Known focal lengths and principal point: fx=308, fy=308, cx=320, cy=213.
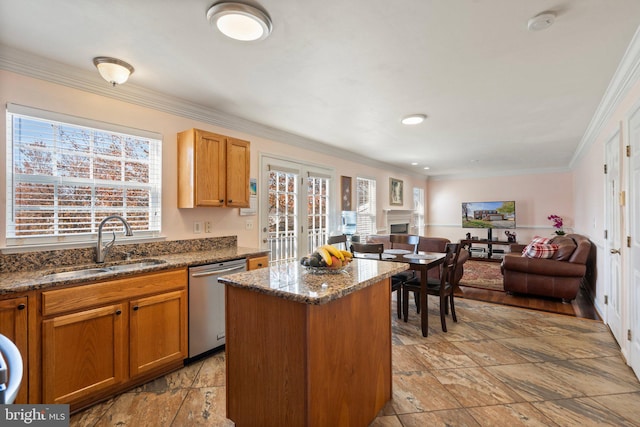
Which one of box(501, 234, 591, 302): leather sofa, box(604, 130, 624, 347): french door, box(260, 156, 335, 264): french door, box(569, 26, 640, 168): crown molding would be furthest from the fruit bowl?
box(501, 234, 591, 302): leather sofa

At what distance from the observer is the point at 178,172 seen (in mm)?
3039

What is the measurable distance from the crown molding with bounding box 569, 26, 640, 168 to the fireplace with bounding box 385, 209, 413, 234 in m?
3.71

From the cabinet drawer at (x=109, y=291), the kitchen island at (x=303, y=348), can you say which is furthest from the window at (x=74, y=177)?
the kitchen island at (x=303, y=348)

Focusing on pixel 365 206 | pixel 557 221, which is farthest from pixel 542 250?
pixel 557 221

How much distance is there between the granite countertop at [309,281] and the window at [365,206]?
3.81 meters

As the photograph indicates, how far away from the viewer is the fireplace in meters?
6.97

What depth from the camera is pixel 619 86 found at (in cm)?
260

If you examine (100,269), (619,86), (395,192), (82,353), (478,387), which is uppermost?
(619,86)

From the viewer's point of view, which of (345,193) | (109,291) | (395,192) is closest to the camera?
(109,291)

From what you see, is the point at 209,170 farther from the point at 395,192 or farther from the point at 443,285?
the point at 395,192

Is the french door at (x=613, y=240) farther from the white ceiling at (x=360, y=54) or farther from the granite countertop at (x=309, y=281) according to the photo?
the granite countertop at (x=309, y=281)

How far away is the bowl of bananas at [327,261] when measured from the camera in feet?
5.98

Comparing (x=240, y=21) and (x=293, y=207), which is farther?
(x=293, y=207)

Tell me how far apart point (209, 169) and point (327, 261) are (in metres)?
1.79
